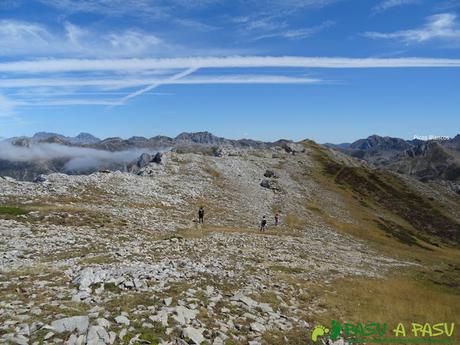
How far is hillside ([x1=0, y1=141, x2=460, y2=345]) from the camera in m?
18.6

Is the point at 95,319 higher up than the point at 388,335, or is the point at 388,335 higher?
the point at 95,319

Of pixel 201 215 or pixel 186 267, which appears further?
pixel 201 215

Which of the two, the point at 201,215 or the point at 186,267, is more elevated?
the point at 186,267

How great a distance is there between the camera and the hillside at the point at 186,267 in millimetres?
18594

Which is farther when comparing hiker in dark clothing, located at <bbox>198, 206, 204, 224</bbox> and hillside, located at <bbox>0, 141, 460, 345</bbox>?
hiker in dark clothing, located at <bbox>198, 206, 204, 224</bbox>

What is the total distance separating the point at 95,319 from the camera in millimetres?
17547

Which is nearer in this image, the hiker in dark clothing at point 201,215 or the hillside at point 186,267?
the hillside at point 186,267

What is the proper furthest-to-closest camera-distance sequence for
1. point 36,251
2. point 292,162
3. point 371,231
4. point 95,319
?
point 292,162 < point 371,231 < point 36,251 < point 95,319

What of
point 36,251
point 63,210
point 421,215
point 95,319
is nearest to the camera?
point 95,319

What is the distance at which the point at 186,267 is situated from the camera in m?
28.6

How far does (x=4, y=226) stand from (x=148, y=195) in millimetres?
27703

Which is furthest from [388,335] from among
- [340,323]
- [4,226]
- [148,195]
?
[148,195]

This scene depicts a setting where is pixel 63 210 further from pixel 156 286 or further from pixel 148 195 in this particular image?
pixel 156 286

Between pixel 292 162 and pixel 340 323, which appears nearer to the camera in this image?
pixel 340 323
